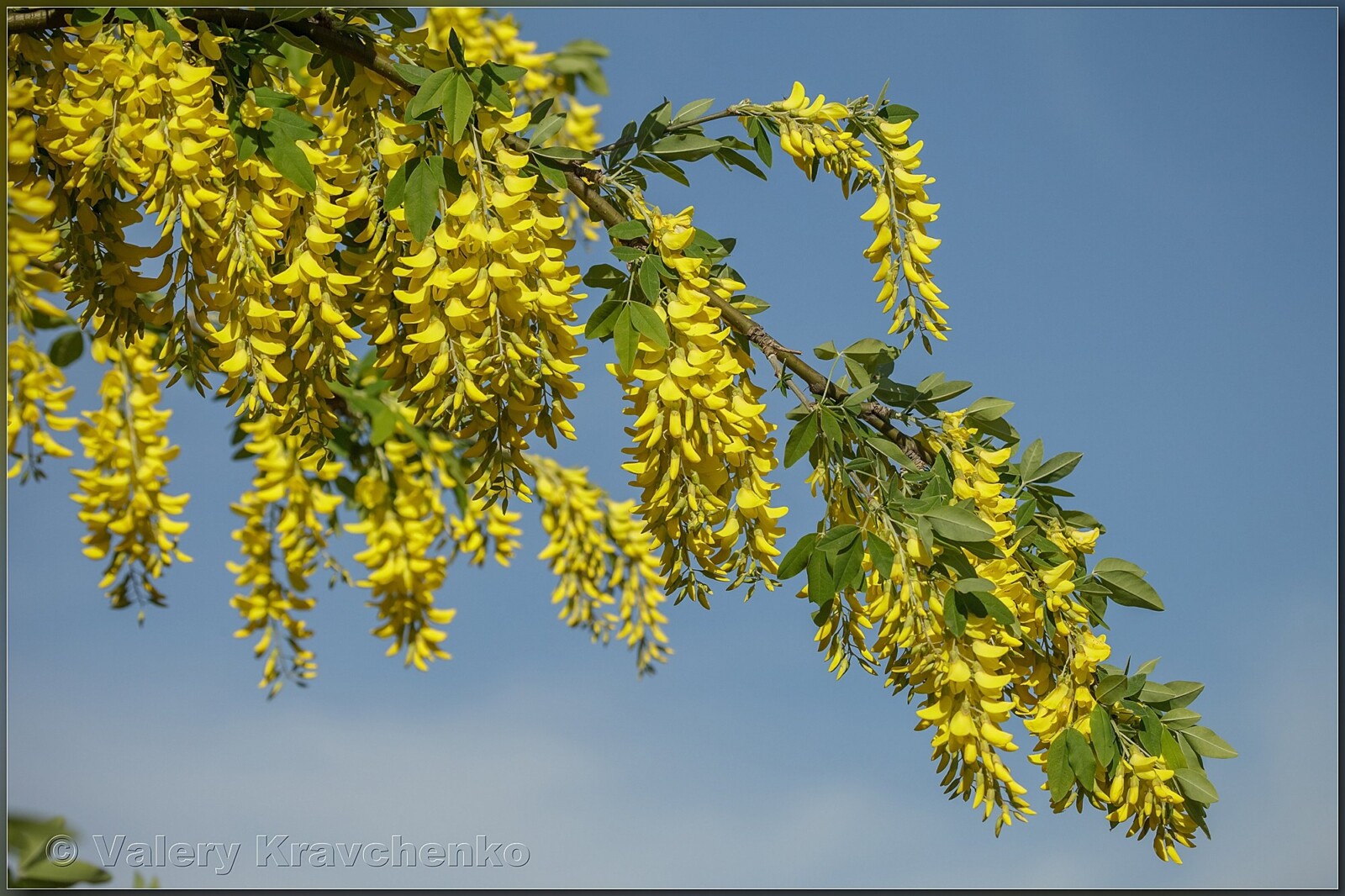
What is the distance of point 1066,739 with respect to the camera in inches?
49.4

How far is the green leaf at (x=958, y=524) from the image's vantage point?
1.17 m

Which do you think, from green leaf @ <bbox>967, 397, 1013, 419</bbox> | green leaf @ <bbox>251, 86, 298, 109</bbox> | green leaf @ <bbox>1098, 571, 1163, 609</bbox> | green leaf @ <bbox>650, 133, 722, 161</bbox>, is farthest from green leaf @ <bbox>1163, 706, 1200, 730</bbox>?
green leaf @ <bbox>251, 86, 298, 109</bbox>

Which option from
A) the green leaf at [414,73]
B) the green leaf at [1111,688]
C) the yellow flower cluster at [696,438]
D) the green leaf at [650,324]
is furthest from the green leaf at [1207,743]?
the green leaf at [414,73]

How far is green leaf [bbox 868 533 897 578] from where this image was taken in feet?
3.91

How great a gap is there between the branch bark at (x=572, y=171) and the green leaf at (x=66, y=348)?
41cm

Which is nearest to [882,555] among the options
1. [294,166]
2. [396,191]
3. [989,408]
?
[989,408]

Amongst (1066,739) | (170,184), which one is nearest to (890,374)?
(1066,739)

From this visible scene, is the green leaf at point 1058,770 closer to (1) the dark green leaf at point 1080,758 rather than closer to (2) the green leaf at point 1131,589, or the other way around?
(1) the dark green leaf at point 1080,758

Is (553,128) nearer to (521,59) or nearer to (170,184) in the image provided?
(170,184)

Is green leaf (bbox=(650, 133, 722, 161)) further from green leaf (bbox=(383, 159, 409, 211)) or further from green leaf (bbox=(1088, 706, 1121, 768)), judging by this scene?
green leaf (bbox=(1088, 706, 1121, 768))

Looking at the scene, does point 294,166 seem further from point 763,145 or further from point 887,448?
point 887,448

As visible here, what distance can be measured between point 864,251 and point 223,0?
34.6 inches

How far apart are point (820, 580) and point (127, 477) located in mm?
1636

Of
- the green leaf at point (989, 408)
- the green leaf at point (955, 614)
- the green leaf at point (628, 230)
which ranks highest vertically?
the green leaf at point (628, 230)
